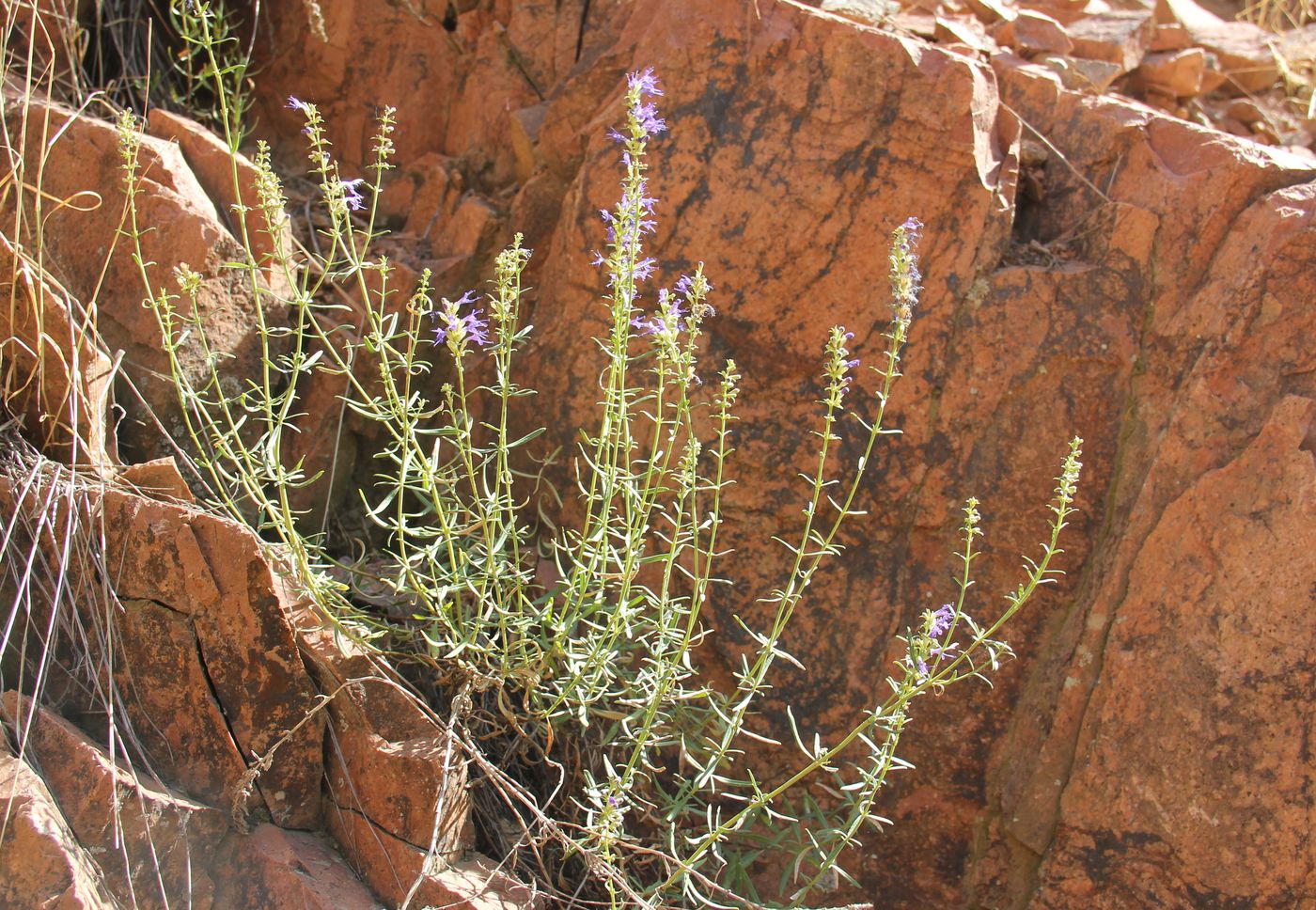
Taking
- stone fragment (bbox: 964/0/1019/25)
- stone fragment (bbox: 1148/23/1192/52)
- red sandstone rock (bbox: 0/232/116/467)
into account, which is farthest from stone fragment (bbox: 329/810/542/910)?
stone fragment (bbox: 1148/23/1192/52)

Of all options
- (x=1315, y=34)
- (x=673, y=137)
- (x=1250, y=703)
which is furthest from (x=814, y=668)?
(x=1315, y=34)

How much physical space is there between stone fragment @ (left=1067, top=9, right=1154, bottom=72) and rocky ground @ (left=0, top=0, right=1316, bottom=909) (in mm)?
334

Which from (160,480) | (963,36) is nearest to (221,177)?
(160,480)

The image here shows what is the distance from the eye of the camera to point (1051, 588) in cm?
351

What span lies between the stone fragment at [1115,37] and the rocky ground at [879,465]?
0.33 meters

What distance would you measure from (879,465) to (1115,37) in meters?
2.10

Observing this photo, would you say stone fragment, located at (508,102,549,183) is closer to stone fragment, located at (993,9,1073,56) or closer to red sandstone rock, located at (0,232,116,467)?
red sandstone rock, located at (0,232,116,467)

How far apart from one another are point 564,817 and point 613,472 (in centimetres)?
103

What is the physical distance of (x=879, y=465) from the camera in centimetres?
358

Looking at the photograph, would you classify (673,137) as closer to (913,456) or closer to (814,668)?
(913,456)

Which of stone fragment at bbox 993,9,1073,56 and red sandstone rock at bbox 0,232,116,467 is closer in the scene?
red sandstone rock at bbox 0,232,116,467

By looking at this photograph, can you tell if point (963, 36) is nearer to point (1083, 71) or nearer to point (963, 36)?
point (963, 36)

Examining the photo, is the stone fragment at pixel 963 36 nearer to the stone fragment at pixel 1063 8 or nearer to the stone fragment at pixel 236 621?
the stone fragment at pixel 1063 8

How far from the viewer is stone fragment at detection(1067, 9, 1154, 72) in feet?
14.6
